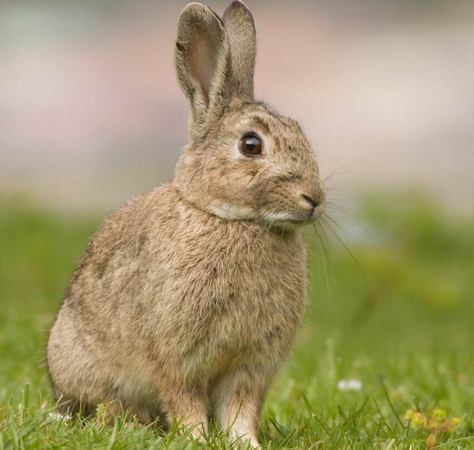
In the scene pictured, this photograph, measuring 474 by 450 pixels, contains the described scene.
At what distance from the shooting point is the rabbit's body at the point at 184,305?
16.5 ft

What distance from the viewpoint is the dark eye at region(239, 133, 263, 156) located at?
200 inches

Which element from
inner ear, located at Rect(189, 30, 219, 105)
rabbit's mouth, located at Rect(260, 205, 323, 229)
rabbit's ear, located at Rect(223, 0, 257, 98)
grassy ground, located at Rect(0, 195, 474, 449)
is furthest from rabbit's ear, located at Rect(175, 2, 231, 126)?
grassy ground, located at Rect(0, 195, 474, 449)

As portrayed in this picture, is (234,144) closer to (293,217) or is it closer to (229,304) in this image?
(293,217)

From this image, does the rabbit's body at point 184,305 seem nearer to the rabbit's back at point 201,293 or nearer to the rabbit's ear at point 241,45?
the rabbit's back at point 201,293

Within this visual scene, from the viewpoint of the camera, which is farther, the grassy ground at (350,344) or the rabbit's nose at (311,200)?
the grassy ground at (350,344)

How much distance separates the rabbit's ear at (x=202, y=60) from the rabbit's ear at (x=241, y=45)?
0.11m

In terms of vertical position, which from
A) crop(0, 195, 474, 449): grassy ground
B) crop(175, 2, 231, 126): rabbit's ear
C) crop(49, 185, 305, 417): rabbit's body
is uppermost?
crop(175, 2, 231, 126): rabbit's ear

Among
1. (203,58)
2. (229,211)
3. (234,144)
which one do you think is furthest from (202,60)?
(229,211)

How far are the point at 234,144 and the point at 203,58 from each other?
1.62ft

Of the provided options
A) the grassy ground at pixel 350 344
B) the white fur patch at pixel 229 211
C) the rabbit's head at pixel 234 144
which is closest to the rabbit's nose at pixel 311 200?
the rabbit's head at pixel 234 144

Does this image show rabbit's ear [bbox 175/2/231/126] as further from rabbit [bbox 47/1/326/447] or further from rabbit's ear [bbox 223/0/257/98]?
rabbit's ear [bbox 223/0/257/98]

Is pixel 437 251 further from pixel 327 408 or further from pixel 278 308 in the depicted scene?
pixel 278 308

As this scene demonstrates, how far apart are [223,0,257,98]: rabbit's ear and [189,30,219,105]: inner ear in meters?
0.11

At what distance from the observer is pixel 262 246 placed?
16.6ft
